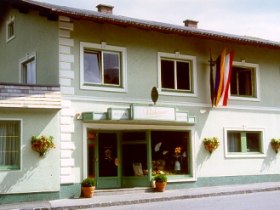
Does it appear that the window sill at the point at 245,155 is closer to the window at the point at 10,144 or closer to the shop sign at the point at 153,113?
the shop sign at the point at 153,113

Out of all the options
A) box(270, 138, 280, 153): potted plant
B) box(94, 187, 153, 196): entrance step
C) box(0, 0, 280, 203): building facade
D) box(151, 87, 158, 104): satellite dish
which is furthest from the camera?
box(270, 138, 280, 153): potted plant

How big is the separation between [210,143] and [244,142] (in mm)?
2037

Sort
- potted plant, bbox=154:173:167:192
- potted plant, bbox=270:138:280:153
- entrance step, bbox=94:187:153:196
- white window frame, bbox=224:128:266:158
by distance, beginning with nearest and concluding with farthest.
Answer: entrance step, bbox=94:187:153:196
potted plant, bbox=154:173:167:192
white window frame, bbox=224:128:266:158
potted plant, bbox=270:138:280:153

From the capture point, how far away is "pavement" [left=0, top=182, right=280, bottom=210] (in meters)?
14.7

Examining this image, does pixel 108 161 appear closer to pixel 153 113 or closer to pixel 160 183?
pixel 160 183

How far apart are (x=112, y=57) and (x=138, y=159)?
3888 millimetres

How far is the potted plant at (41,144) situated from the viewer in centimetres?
1585

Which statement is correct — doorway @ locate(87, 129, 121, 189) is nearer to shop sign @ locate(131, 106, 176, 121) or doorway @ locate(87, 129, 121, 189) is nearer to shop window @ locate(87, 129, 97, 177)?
shop window @ locate(87, 129, 97, 177)

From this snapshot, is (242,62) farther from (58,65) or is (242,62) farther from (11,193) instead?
(11,193)

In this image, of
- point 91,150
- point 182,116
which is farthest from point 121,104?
point 182,116

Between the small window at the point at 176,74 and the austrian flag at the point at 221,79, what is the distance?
2.76ft

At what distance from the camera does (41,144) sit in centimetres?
1585

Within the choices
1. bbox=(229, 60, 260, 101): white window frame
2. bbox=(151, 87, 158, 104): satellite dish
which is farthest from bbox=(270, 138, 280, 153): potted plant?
bbox=(151, 87, 158, 104): satellite dish

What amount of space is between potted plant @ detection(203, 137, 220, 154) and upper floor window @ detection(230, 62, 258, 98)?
2414mm
